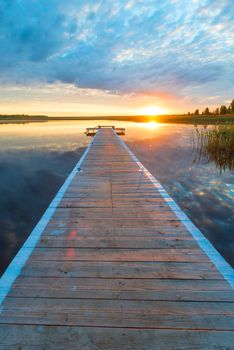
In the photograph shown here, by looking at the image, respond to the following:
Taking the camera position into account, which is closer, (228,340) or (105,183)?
(228,340)

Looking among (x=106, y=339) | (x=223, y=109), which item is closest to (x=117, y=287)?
(x=106, y=339)

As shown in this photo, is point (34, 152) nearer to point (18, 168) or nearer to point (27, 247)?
point (18, 168)

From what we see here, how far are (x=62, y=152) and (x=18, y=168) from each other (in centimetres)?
456

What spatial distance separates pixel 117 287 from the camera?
2102mm

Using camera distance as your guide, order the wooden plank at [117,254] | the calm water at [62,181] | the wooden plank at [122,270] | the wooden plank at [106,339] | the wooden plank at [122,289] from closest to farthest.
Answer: the wooden plank at [106,339] < the wooden plank at [122,289] < the wooden plank at [122,270] < the wooden plank at [117,254] < the calm water at [62,181]

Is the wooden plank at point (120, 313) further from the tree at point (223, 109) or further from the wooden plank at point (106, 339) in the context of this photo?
the tree at point (223, 109)

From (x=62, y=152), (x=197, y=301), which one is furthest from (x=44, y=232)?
(x=62, y=152)

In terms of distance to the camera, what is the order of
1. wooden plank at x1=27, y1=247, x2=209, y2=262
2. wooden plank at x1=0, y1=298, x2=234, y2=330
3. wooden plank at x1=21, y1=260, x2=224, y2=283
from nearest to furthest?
wooden plank at x1=0, y1=298, x2=234, y2=330 → wooden plank at x1=21, y1=260, x2=224, y2=283 → wooden plank at x1=27, y1=247, x2=209, y2=262

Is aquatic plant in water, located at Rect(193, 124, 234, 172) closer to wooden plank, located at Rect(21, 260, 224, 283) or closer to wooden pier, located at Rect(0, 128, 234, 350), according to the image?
wooden pier, located at Rect(0, 128, 234, 350)

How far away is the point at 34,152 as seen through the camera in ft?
49.1

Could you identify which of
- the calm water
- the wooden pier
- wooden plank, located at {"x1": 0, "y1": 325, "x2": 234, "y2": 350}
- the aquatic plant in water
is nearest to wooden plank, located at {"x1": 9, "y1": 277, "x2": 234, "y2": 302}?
the wooden pier

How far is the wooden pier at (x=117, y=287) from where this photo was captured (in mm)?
1608

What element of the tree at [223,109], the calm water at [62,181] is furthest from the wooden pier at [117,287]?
the tree at [223,109]

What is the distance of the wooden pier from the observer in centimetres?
161
